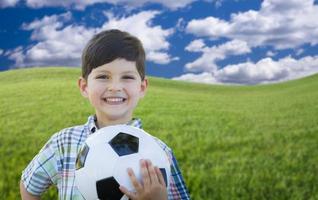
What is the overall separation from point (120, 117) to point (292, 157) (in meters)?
6.47

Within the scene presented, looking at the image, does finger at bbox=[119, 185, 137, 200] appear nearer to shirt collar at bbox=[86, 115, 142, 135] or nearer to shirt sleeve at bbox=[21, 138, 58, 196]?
shirt collar at bbox=[86, 115, 142, 135]

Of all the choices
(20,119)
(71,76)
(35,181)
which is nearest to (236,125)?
(20,119)

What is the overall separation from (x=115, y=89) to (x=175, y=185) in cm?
78

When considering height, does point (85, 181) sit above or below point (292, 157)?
above

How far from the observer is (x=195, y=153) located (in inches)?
361

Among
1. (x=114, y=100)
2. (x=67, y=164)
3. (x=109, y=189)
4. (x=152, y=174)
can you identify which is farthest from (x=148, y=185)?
(x=67, y=164)

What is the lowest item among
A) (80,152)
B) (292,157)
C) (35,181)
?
(292,157)

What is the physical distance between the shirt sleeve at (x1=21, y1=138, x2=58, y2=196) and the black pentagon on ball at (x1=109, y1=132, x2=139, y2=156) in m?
0.63

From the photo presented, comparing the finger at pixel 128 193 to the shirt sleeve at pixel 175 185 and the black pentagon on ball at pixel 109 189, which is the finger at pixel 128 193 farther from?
the shirt sleeve at pixel 175 185

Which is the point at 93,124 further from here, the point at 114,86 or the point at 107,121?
the point at 114,86

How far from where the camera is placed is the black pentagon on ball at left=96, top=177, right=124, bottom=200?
118 inches

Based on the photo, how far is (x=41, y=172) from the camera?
11.9 ft

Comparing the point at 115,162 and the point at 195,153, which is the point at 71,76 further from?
the point at 115,162

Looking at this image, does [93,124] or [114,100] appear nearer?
[114,100]
